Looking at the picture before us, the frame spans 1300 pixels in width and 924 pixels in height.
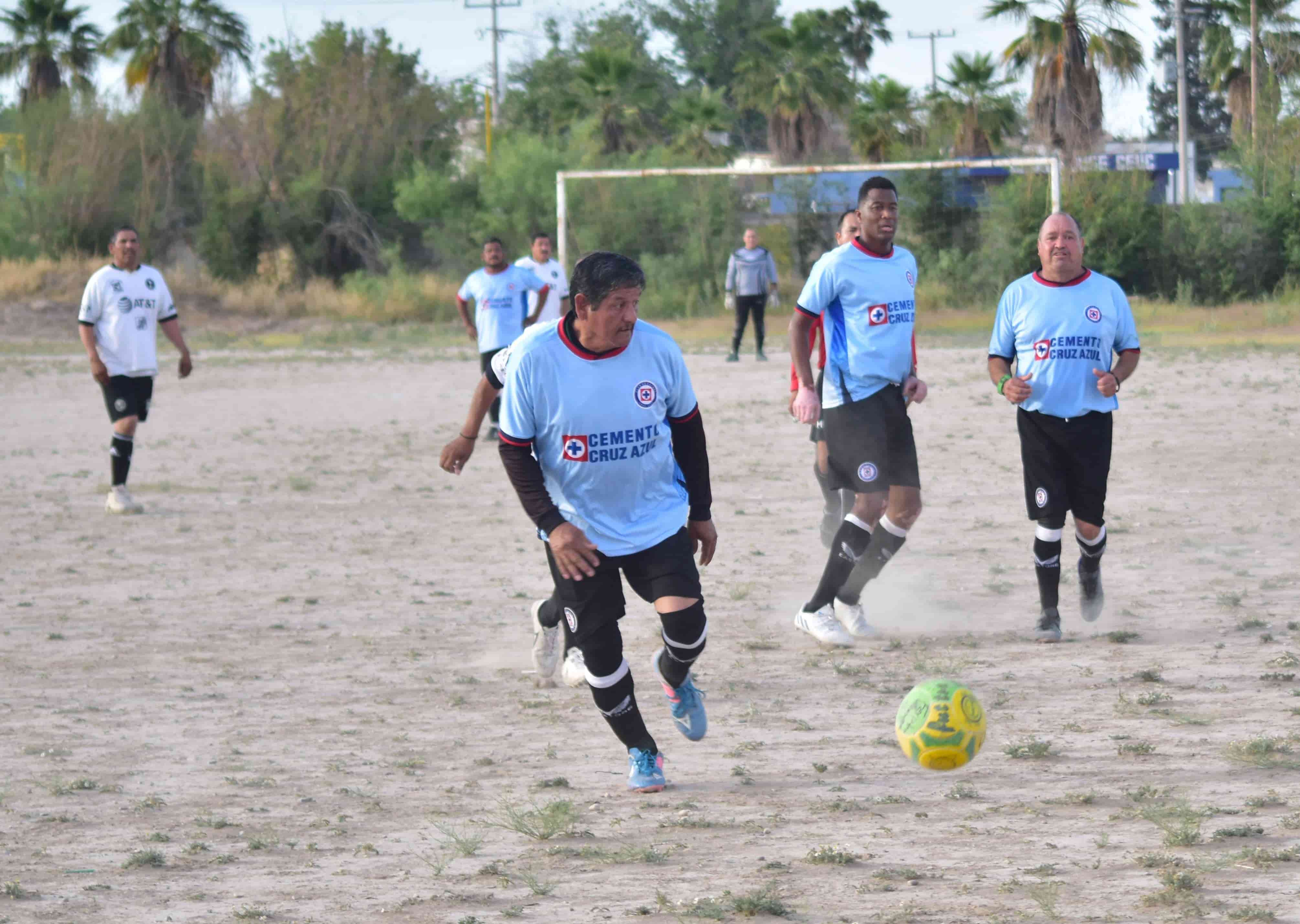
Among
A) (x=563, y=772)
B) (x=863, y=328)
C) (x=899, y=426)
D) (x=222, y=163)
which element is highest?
(x=222, y=163)

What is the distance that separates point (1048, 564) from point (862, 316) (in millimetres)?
1421

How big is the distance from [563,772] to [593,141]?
40567 mm

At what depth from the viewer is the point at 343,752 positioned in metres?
5.84

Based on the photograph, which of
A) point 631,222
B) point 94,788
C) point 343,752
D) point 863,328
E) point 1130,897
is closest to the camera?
point 1130,897

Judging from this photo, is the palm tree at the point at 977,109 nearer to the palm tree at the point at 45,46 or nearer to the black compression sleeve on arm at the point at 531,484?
the palm tree at the point at 45,46

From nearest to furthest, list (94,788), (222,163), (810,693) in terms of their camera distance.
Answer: (94,788) → (810,693) → (222,163)

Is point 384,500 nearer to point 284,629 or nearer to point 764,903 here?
point 284,629

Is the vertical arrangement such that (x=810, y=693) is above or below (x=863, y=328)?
below

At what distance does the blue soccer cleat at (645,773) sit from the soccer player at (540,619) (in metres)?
0.69

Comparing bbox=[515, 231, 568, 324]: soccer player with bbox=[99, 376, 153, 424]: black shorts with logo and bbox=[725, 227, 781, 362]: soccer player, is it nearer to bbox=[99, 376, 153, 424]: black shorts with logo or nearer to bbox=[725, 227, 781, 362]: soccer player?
bbox=[99, 376, 153, 424]: black shorts with logo

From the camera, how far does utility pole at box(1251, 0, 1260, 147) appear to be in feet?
133

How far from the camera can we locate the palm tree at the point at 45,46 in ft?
159

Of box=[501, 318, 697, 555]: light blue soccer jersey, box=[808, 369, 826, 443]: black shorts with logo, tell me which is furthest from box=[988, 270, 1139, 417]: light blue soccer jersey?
box=[501, 318, 697, 555]: light blue soccer jersey

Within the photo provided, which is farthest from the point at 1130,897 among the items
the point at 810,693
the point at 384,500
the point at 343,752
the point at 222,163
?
the point at 222,163
